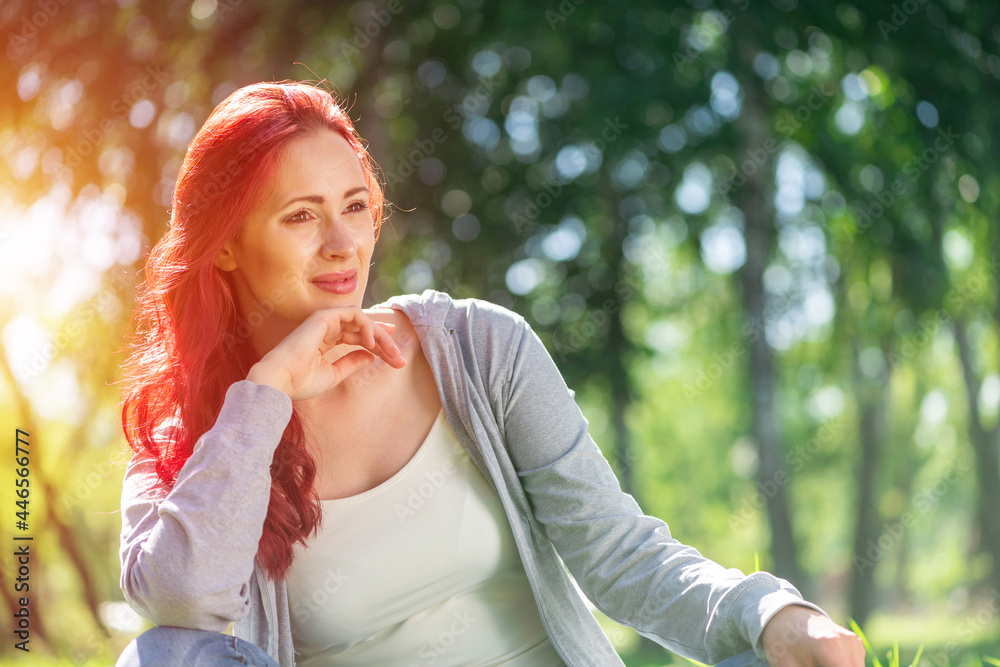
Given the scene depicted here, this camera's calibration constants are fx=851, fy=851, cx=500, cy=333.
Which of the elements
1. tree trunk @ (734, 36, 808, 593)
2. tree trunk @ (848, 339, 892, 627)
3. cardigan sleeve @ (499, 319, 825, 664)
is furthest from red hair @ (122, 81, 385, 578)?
tree trunk @ (848, 339, 892, 627)

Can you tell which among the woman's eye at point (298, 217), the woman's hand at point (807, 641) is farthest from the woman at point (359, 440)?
the woman's hand at point (807, 641)

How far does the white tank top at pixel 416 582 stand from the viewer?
76.4 inches

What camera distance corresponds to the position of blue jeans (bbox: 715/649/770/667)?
1.49 metres

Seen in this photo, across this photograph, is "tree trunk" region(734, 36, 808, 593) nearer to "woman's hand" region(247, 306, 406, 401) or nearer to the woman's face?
the woman's face

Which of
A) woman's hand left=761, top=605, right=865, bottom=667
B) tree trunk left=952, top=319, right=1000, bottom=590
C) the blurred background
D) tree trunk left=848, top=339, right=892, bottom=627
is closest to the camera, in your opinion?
woman's hand left=761, top=605, right=865, bottom=667

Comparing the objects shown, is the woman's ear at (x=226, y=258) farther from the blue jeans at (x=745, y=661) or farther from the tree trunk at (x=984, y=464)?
the tree trunk at (x=984, y=464)

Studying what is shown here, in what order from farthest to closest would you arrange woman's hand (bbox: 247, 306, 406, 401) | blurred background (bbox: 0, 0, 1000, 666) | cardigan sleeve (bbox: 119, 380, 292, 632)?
blurred background (bbox: 0, 0, 1000, 666) → woman's hand (bbox: 247, 306, 406, 401) → cardigan sleeve (bbox: 119, 380, 292, 632)

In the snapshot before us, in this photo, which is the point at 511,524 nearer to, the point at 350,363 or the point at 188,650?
the point at 350,363

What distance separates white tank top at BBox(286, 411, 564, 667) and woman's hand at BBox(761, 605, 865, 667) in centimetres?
72

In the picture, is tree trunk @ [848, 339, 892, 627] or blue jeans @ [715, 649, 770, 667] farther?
tree trunk @ [848, 339, 892, 627]

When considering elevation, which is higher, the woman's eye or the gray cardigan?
the woman's eye

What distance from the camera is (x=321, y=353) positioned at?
2.02 m

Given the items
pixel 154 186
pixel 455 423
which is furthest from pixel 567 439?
pixel 154 186

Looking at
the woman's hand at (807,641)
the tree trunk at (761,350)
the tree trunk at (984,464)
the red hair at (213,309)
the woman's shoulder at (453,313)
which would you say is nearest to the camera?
the woman's hand at (807,641)
